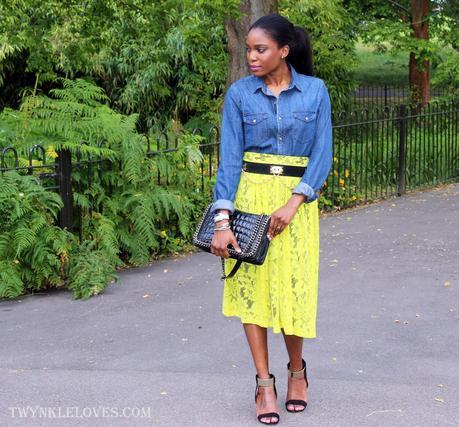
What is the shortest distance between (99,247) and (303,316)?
12.3 feet

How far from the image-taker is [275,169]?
461cm

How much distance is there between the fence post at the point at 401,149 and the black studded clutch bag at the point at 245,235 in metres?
8.38

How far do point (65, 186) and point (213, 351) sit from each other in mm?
2598

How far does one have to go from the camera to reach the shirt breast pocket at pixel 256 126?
14.9 feet

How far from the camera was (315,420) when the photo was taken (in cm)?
477

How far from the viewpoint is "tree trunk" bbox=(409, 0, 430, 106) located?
2116cm

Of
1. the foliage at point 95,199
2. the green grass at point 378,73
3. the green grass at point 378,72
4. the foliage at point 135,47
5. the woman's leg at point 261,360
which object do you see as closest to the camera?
the woman's leg at point 261,360

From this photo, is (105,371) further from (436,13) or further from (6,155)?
(436,13)

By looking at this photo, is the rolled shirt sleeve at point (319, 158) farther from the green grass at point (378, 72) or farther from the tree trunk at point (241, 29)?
the green grass at point (378, 72)

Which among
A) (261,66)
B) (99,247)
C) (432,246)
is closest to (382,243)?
(432,246)

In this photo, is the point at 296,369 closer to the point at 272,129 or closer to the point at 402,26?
the point at 272,129

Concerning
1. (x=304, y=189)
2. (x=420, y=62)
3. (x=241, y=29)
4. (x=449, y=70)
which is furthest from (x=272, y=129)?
(x=420, y=62)

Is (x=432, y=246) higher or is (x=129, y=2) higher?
(x=129, y=2)

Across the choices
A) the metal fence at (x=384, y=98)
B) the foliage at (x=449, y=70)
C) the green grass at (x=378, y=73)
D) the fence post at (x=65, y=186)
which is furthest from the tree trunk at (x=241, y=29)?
the green grass at (x=378, y=73)
